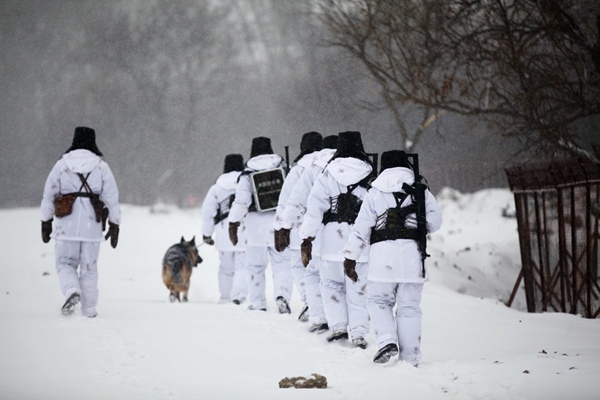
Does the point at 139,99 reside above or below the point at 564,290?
above

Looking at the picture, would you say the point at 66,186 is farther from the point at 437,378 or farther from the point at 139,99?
the point at 139,99

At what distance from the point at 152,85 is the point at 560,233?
34133 mm

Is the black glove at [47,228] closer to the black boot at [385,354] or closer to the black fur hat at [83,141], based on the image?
the black fur hat at [83,141]

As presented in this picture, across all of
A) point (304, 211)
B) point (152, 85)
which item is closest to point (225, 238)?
point (304, 211)

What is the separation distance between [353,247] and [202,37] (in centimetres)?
3755

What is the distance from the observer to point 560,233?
11.8m

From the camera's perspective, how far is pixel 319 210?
8125 millimetres

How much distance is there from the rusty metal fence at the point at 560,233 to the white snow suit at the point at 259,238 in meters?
3.68

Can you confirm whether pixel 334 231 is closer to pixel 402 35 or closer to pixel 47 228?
pixel 47 228

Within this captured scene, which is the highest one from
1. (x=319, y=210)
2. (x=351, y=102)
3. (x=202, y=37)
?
(x=202, y=37)

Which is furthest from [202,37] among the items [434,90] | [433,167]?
[434,90]

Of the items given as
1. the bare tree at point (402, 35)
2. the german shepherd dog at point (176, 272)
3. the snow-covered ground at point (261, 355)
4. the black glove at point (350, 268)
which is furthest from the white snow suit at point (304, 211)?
the bare tree at point (402, 35)

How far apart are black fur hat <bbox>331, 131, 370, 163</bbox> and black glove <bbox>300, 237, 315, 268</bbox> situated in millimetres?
861

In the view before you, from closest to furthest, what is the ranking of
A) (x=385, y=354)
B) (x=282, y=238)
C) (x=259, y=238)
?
(x=385, y=354)
(x=282, y=238)
(x=259, y=238)
